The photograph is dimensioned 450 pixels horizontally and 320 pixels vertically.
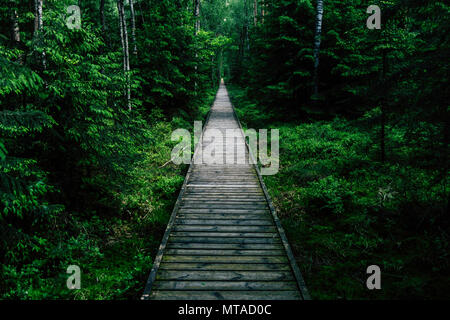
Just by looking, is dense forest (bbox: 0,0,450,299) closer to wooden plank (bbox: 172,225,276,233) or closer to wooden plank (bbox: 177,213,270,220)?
wooden plank (bbox: 172,225,276,233)

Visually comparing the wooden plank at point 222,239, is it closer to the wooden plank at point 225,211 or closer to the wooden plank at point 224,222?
the wooden plank at point 224,222

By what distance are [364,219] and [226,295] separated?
440 cm

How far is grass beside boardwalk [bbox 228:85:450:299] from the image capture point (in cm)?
496

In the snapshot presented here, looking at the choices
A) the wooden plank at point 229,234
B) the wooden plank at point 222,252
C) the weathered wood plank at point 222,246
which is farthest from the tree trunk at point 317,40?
the wooden plank at point 222,252

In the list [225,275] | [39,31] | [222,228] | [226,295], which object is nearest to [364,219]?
[222,228]

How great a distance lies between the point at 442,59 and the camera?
502 cm

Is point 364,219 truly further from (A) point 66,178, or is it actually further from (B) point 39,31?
(B) point 39,31

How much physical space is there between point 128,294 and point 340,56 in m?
14.8

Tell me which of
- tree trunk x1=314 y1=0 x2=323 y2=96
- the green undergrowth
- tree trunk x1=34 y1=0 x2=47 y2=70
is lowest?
the green undergrowth

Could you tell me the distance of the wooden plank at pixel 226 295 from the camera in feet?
13.5

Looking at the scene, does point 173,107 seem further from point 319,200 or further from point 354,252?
point 354,252

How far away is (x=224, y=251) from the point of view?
210 inches

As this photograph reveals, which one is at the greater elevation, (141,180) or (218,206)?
(141,180)

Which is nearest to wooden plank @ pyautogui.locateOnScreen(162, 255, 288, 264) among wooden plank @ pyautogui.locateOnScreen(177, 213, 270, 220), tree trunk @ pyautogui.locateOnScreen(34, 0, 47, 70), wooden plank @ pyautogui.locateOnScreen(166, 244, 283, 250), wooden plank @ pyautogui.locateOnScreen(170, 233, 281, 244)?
wooden plank @ pyautogui.locateOnScreen(166, 244, 283, 250)
